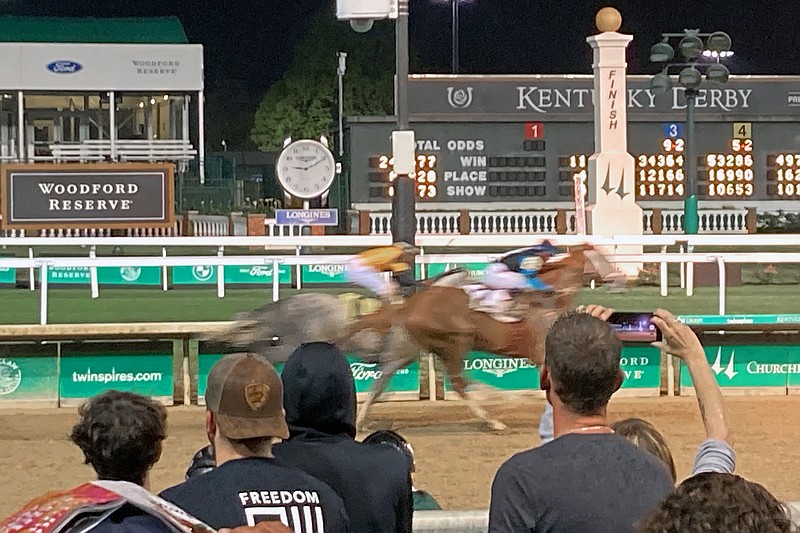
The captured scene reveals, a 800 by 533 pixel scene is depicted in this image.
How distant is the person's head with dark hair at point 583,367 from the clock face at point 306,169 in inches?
437

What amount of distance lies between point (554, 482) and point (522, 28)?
58722 millimetres

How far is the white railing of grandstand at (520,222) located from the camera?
1505cm

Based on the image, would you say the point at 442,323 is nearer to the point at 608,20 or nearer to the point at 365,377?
the point at 365,377

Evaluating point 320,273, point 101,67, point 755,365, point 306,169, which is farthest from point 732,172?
point 101,67

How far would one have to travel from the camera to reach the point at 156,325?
8.08 meters

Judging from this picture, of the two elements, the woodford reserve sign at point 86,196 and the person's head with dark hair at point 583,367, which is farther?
the woodford reserve sign at point 86,196

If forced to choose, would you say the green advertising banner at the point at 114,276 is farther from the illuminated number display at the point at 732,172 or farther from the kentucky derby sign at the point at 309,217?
the illuminated number display at the point at 732,172

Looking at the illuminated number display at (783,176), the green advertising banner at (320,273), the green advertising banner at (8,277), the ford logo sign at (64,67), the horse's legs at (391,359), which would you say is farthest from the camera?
the ford logo sign at (64,67)

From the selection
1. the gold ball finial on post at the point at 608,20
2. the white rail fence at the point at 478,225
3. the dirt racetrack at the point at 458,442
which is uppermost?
the gold ball finial on post at the point at 608,20

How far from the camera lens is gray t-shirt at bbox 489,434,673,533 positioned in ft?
6.38

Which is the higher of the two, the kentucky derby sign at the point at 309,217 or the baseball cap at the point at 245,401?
the kentucky derby sign at the point at 309,217

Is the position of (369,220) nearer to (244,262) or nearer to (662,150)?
(662,150)

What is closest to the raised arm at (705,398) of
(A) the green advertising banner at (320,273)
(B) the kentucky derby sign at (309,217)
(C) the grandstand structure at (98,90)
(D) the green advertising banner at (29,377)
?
(D) the green advertising banner at (29,377)

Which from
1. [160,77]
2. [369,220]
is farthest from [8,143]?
[369,220]
